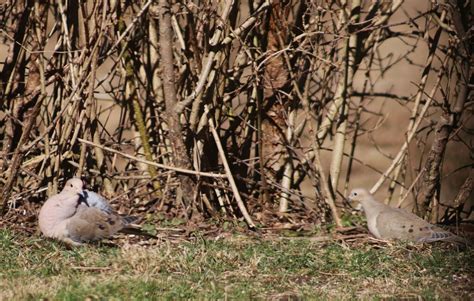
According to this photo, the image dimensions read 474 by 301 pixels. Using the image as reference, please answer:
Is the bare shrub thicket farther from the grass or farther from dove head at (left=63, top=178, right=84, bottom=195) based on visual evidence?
the grass

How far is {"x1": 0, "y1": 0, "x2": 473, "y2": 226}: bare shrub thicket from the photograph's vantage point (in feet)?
26.8

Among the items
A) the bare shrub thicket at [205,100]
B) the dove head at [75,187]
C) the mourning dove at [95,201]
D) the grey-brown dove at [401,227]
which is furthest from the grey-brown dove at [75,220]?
the grey-brown dove at [401,227]

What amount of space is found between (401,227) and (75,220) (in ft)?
7.53

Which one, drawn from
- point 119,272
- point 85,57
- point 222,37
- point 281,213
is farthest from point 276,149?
point 119,272

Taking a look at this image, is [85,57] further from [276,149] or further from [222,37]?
[276,149]

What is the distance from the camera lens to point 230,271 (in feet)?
21.8

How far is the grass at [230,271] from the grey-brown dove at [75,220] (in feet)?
0.29

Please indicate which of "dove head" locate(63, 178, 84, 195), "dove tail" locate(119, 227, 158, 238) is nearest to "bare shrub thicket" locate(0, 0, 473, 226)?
"dove tail" locate(119, 227, 158, 238)

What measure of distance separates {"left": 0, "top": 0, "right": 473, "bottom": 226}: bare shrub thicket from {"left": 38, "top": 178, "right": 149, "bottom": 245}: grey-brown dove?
85 cm

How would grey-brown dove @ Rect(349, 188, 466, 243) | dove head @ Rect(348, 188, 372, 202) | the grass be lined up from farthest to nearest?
dove head @ Rect(348, 188, 372, 202) < grey-brown dove @ Rect(349, 188, 466, 243) < the grass

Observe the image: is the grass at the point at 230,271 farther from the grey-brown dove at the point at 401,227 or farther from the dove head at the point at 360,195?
the dove head at the point at 360,195

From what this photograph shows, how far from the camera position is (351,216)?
8.59 meters

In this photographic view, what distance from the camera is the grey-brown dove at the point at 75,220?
7.15m

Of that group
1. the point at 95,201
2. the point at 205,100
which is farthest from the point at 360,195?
the point at 95,201
